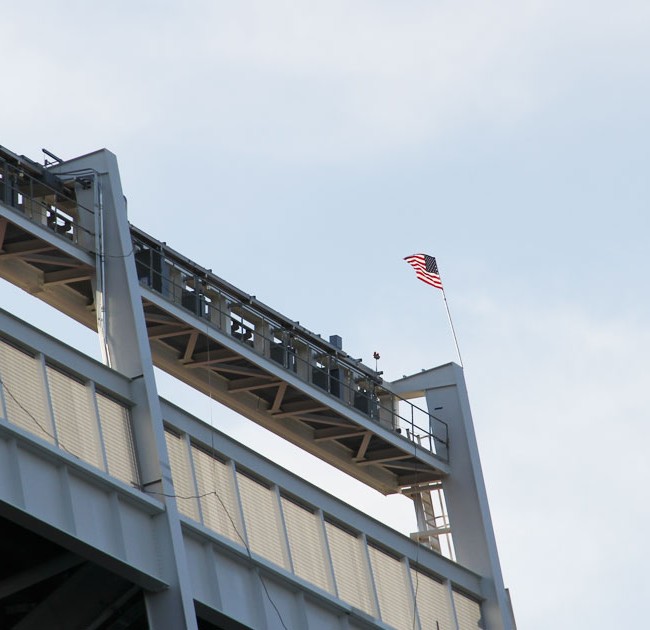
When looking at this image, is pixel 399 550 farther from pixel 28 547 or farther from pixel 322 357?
pixel 28 547

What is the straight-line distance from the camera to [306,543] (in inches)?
1192

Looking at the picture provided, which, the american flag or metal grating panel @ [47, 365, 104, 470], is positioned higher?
the american flag

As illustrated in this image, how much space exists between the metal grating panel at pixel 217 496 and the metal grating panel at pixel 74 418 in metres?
2.78

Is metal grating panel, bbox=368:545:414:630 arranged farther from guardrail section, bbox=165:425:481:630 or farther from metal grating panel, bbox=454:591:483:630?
metal grating panel, bbox=454:591:483:630

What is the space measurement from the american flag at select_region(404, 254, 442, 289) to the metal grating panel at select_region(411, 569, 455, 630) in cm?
867

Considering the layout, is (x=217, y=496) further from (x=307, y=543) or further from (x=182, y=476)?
(x=307, y=543)

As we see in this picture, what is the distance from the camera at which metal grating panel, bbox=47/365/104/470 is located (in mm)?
25453

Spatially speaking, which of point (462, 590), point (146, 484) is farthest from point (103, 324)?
point (462, 590)

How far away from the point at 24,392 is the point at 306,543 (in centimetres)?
754

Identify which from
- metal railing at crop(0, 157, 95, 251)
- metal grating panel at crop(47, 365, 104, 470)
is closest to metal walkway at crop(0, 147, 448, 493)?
metal railing at crop(0, 157, 95, 251)

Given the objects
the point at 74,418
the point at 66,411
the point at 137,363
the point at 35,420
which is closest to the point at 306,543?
the point at 137,363

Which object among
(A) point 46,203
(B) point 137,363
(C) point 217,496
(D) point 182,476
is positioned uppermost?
(A) point 46,203

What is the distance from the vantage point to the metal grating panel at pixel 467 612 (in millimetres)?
34375

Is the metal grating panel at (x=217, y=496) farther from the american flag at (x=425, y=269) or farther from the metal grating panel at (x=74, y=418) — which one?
the american flag at (x=425, y=269)
